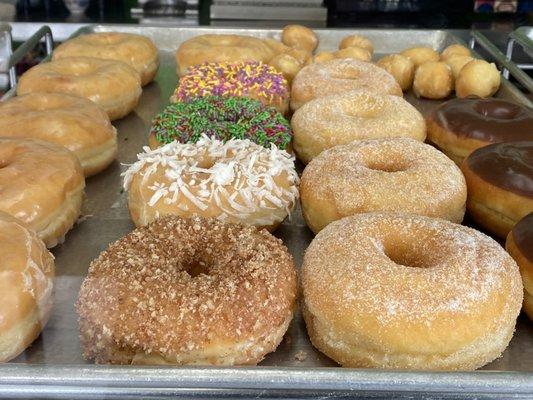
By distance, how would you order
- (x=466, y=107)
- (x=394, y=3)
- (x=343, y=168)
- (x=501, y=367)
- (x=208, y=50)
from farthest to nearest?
1. (x=394, y=3)
2. (x=208, y=50)
3. (x=466, y=107)
4. (x=343, y=168)
5. (x=501, y=367)

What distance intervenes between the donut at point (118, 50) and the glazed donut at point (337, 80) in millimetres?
963

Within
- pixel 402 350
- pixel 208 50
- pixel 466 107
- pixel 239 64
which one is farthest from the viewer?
pixel 208 50

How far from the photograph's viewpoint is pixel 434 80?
143 inches

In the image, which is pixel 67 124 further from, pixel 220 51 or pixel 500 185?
pixel 500 185

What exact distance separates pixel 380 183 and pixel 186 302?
0.87m

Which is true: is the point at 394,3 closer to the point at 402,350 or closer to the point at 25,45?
the point at 25,45

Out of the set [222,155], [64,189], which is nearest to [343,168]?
[222,155]

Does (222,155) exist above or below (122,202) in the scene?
above

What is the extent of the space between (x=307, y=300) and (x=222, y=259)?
271 mm

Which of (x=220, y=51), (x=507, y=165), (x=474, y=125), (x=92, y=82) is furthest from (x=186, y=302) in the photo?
(x=220, y=51)

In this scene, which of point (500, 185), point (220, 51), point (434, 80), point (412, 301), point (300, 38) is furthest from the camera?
point (300, 38)

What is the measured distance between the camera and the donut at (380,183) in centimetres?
221

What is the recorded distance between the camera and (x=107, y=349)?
1706 millimetres

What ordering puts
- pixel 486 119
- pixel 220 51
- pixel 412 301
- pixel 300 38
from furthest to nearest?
pixel 300 38 < pixel 220 51 < pixel 486 119 < pixel 412 301
